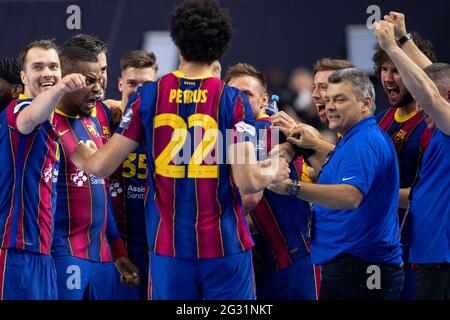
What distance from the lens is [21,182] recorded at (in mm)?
4750

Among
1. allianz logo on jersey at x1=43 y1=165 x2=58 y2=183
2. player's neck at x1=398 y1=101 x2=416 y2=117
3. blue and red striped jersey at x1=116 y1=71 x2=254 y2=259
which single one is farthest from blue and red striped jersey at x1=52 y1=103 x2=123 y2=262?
player's neck at x1=398 y1=101 x2=416 y2=117

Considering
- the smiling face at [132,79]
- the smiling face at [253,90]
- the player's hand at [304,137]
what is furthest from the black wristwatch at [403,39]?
the smiling face at [132,79]

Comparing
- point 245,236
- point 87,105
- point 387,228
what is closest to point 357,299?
point 387,228

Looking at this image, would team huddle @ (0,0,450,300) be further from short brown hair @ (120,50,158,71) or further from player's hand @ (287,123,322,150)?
short brown hair @ (120,50,158,71)

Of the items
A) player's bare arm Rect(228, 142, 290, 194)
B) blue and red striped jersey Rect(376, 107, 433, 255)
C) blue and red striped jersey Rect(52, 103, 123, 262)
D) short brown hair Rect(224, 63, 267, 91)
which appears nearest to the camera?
player's bare arm Rect(228, 142, 290, 194)

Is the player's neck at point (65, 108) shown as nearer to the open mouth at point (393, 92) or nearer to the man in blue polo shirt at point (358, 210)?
the man in blue polo shirt at point (358, 210)

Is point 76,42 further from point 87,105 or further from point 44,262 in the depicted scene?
point 44,262

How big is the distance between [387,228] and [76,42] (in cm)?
264

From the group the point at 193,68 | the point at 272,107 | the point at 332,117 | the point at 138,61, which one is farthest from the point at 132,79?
the point at 193,68

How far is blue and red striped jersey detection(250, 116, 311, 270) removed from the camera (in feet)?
18.5

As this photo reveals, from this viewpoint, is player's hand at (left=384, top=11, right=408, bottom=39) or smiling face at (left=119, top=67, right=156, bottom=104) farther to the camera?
smiling face at (left=119, top=67, right=156, bottom=104)

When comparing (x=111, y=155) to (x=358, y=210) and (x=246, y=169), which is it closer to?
(x=246, y=169)

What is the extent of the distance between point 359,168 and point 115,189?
6.76 ft

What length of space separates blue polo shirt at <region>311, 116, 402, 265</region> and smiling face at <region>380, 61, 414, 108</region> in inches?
36.5
